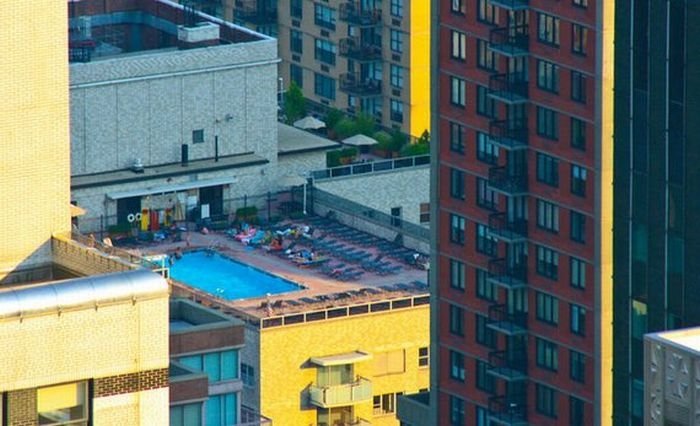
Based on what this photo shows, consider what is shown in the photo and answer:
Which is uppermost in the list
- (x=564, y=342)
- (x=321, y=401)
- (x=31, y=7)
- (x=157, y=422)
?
(x=31, y=7)

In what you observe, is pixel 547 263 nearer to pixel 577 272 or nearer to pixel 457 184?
pixel 577 272

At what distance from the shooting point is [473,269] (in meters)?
146

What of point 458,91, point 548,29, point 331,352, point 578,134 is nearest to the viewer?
point 578,134

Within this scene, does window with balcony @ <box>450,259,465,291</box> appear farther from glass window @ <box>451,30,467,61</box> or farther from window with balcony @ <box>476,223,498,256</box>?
glass window @ <box>451,30,467,61</box>

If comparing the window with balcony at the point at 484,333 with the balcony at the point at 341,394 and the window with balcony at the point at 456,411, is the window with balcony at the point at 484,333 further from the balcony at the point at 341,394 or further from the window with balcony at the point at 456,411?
the balcony at the point at 341,394

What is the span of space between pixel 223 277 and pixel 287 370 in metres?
13.3

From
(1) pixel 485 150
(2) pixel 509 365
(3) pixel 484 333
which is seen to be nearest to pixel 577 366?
(2) pixel 509 365

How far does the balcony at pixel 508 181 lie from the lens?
141375mm

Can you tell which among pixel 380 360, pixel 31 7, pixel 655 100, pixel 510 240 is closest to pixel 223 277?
pixel 380 360

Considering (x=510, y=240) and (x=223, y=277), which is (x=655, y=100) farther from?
(x=223, y=277)

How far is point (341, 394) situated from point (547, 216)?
43.1 m

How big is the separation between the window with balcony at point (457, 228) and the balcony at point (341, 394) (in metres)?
33.9

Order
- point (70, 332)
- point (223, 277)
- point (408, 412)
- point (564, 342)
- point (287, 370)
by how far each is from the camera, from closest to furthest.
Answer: point (70, 332) → point (564, 342) → point (408, 412) → point (287, 370) → point (223, 277)

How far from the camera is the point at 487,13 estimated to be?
5576 inches
